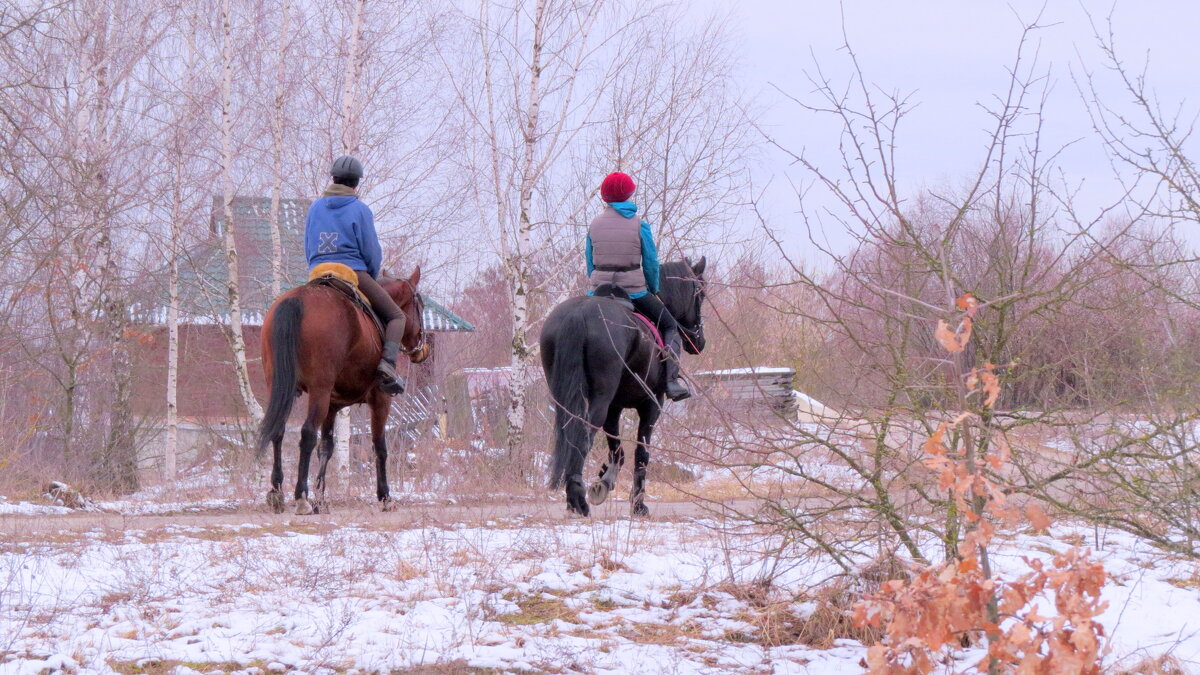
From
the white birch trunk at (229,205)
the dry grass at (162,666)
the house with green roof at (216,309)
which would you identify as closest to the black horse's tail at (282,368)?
the dry grass at (162,666)

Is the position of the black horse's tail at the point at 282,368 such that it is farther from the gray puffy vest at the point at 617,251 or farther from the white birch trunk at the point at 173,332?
the white birch trunk at the point at 173,332

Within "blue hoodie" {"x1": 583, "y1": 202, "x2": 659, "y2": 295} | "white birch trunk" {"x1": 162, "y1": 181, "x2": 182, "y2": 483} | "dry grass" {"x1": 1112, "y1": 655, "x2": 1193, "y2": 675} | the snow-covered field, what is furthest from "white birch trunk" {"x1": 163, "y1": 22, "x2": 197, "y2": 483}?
"dry grass" {"x1": 1112, "y1": 655, "x2": 1193, "y2": 675}

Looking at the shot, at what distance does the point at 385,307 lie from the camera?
986cm

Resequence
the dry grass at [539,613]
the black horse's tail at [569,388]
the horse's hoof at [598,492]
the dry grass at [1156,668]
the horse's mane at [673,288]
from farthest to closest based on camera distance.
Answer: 1. the horse's mane at [673,288]
2. the horse's hoof at [598,492]
3. the black horse's tail at [569,388]
4. the dry grass at [539,613]
5. the dry grass at [1156,668]

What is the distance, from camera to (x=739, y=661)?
4707 millimetres

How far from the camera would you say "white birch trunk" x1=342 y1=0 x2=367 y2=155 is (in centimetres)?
1388

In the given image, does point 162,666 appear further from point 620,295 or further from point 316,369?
point 620,295

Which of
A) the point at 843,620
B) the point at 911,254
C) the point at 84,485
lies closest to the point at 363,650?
the point at 843,620

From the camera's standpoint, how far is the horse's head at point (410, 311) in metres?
10.4

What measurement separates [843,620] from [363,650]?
2.10 meters

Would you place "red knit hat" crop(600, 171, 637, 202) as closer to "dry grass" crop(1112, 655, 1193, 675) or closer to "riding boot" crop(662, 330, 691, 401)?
"riding boot" crop(662, 330, 691, 401)

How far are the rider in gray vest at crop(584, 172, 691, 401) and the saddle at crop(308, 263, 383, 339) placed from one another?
199cm

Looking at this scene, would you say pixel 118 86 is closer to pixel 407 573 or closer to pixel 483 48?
pixel 483 48

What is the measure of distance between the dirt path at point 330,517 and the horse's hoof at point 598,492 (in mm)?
111
